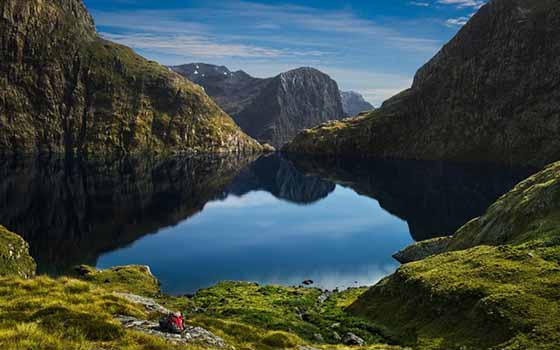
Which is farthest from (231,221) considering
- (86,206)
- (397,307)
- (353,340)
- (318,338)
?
(353,340)

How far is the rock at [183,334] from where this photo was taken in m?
20.2

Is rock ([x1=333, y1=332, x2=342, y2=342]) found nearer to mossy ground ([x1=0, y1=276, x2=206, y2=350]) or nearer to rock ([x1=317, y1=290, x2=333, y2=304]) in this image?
mossy ground ([x1=0, y1=276, x2=206, y2=350])

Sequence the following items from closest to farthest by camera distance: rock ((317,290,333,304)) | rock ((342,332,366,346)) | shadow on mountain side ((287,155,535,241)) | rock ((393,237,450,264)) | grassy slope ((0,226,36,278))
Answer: rock ((342,332,366,346)) < grassy slope ((0,226,36,278)) < rock ((317,290,333,304)) < rock ((393,237,450,264)) < shadow on mountain side ((287,155,535,241))

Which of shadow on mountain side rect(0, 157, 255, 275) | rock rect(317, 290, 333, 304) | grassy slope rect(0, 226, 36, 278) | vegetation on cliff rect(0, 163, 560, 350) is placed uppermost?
vegetation on cliff rect(0, 163, 560, 350)

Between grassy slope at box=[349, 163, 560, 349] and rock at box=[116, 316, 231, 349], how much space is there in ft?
52.6

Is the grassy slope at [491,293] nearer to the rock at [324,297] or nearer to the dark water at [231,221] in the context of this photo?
the rock at [324,297]

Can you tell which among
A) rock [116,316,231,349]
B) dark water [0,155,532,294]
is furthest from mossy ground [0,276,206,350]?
dark water [0,155,532,294]

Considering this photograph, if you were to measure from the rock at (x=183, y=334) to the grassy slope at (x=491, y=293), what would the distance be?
631 inches

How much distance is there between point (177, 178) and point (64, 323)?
18067cm

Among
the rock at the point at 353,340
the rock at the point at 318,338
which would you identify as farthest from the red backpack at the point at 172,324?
the rock at the point at 353,340

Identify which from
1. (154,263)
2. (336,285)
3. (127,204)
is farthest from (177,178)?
(336,285)

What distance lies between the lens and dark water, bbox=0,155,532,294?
73062 mm

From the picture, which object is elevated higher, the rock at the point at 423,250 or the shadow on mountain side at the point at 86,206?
the rock at the point at 423,250

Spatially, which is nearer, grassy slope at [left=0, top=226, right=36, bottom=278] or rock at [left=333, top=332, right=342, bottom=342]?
rock at [left=333, top=332, right=342, bottom=342]
